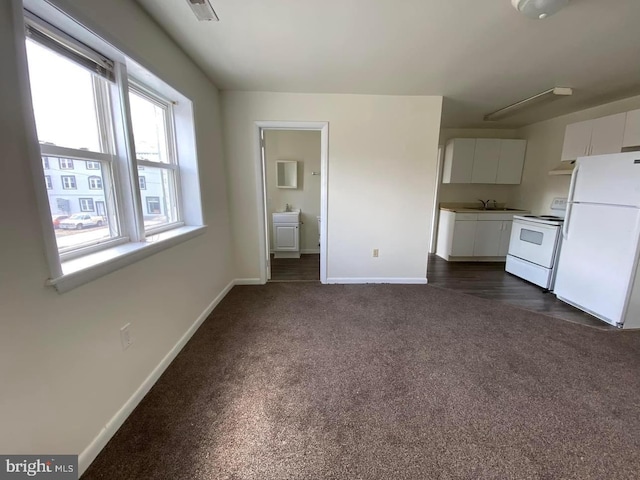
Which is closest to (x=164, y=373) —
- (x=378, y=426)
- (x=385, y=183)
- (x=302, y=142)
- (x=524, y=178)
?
(x=378, y=426)

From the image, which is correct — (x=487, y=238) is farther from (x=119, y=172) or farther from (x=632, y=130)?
(x=119, y=172)

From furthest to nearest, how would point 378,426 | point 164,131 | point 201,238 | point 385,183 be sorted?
point 385,183 → point 201,238 → point 164,131 → point 378,426

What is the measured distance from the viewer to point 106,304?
4.29 ft

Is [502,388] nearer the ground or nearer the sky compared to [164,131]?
nearer the ground

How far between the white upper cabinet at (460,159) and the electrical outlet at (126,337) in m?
5.03

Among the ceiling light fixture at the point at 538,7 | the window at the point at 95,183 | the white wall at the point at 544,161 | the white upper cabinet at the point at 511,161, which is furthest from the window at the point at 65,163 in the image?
the white upper cabinet at the point at 511,161

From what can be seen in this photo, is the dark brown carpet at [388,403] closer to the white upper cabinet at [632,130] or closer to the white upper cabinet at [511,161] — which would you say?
the white upper cabinet at [632,130]

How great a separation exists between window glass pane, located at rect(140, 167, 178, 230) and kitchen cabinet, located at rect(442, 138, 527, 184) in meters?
4.49

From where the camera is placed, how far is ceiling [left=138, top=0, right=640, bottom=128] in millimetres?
1602

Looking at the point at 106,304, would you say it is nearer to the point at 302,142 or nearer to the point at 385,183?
the point at 385,183

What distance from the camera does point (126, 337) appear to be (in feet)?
4.76

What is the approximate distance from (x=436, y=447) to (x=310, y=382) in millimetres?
790

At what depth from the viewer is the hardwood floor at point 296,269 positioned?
12.2 feet

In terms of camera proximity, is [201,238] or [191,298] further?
[201,238]
